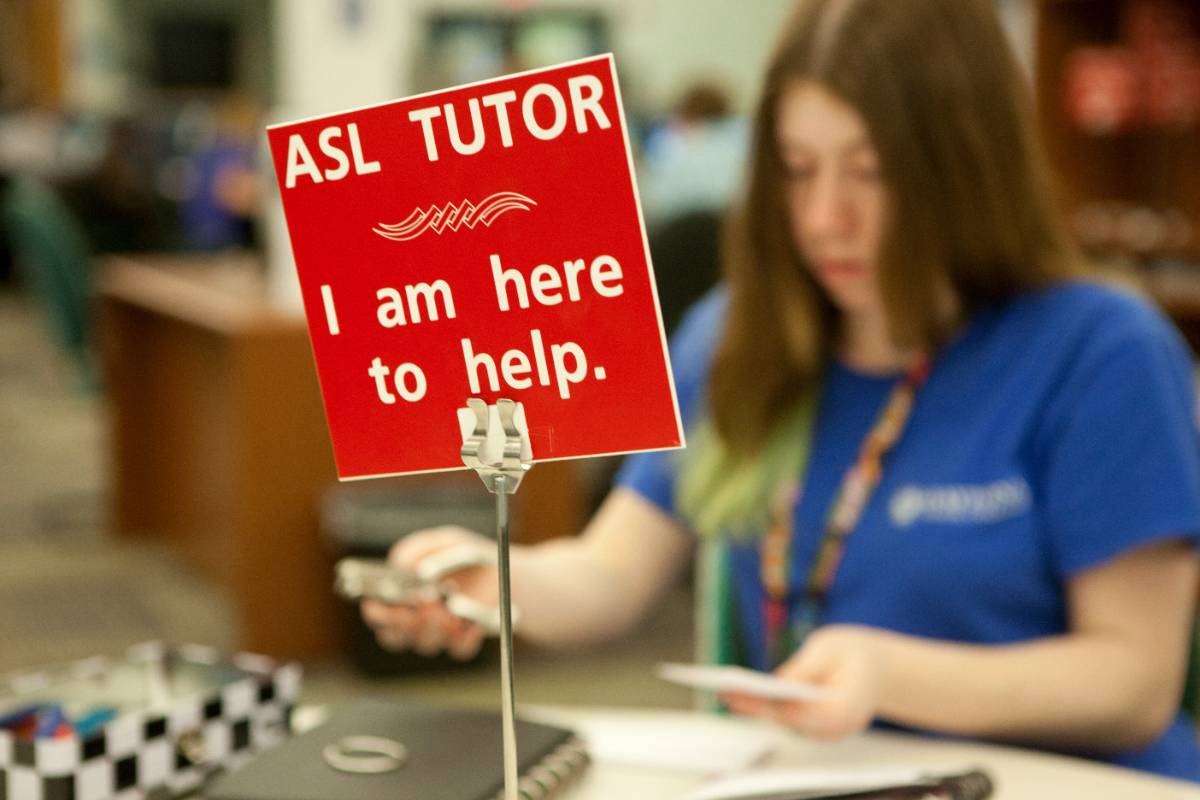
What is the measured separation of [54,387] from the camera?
25.5 feet

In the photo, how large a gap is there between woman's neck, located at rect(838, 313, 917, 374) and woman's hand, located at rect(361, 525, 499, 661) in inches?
18.2

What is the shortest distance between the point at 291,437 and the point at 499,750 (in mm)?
2576

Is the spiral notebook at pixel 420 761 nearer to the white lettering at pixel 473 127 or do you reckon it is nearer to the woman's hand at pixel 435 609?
the woman's hand at pixel 435 609

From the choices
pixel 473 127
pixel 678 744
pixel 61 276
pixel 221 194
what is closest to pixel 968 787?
pixel 678 744

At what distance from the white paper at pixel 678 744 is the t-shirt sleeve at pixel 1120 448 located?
0.35m

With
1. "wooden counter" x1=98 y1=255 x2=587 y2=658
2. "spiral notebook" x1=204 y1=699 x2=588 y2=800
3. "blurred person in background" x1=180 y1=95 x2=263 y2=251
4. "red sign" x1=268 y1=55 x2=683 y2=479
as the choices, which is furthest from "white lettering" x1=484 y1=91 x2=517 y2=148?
"blurred person in background" x1=180 y1=95 x2=263 y2=251

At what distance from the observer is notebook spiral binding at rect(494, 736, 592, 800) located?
3.25 ft

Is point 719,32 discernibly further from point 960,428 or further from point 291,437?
point 960,428

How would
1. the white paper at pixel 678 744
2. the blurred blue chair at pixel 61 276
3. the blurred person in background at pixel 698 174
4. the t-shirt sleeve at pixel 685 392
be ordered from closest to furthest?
the white paper at pixel 678 744 → the t-shirt sleeve at pixel 685 392 → the blurred person in background at pixel 698 174 → the blurred blue chair at pixel 61 276

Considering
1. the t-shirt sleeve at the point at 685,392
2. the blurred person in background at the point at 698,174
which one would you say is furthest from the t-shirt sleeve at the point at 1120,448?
the blurred person in background at the point at 698,174

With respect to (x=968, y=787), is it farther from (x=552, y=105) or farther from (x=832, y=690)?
(x=552, y=105)

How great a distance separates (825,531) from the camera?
1405 mm

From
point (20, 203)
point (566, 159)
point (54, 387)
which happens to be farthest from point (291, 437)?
point (54, 387)

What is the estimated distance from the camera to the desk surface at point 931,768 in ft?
3.56
